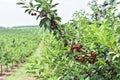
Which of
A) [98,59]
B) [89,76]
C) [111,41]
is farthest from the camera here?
[89,76]

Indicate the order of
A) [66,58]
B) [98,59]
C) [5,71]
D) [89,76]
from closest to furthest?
[98,59] → [89,76] → [66,58] → [5,71]

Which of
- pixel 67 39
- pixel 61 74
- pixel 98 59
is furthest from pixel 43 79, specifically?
pixel 98 59

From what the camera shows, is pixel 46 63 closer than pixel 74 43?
No

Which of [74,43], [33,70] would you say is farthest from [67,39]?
[33,70]

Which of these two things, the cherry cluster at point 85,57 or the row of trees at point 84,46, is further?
the cherry cluster at point 85,57

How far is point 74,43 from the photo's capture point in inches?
128

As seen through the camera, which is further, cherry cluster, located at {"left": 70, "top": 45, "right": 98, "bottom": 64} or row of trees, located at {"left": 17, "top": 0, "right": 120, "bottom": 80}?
cherry cluster, located at {"left": 70, "top": 45, "right": 98, "bottom": 64}

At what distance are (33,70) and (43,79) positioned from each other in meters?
0.25

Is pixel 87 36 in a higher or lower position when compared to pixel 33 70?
higher

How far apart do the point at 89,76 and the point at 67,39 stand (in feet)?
1.52

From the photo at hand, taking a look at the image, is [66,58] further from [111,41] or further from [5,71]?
[5,71]

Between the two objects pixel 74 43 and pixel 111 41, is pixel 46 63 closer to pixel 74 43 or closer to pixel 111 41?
pixel 74 43

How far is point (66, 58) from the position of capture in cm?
348

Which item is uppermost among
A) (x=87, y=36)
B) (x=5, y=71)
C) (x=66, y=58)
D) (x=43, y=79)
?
(x=87, y=36)
